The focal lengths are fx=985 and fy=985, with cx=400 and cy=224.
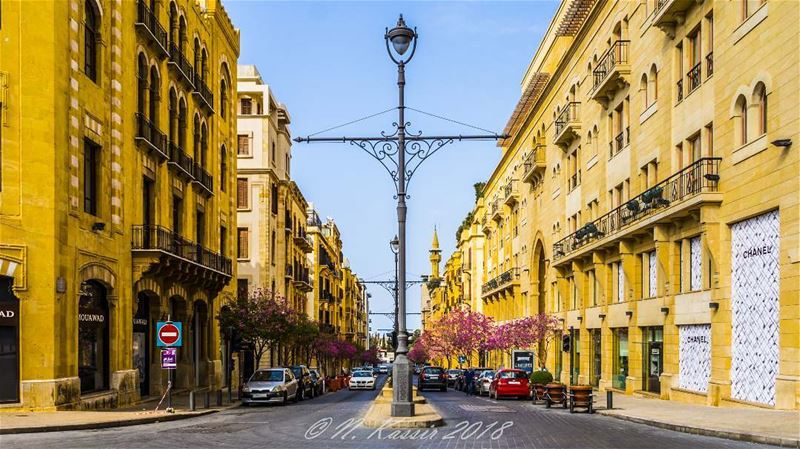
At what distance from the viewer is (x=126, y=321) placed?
31750mm

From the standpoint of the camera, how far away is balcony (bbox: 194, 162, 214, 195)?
4169 centimetres

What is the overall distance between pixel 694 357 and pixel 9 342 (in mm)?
20691

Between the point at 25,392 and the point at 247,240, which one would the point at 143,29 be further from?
the point at 247,240

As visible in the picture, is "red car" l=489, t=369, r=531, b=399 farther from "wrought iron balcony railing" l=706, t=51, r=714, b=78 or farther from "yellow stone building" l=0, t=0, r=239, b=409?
"wrought iron balcony railing" l=706, t=51, r=714, b=78

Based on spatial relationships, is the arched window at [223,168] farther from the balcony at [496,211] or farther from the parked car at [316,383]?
the balcony at [496,211]

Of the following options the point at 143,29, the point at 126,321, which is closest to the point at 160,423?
the point at 126,321

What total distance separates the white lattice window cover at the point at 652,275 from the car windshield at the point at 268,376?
14585 millimetres

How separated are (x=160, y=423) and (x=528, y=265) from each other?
46.1 m

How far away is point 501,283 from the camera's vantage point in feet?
258

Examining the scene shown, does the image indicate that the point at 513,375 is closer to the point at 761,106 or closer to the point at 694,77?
the point at 694,77

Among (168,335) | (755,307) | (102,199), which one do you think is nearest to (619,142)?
(755,307)

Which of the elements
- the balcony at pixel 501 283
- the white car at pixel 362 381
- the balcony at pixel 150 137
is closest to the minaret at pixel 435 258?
the balcony at pixel 501 283

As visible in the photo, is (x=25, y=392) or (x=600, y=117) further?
(x=600, y=117)

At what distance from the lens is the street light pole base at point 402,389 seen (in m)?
21.7
